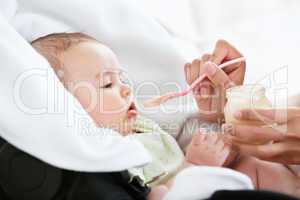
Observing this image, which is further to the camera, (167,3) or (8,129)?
(167,3)

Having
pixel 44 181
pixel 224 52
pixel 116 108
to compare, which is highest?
pixel 224 52

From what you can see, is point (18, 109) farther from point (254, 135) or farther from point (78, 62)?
point (254, 135)

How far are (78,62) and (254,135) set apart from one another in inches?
13.7

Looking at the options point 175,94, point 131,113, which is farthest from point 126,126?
point 175,94

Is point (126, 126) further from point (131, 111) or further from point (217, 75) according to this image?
point (217, 75)

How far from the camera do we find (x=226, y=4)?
139 centimetres

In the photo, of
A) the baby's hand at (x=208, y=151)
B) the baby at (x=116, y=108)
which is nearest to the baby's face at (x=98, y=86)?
the baby at (x=116, y=108)

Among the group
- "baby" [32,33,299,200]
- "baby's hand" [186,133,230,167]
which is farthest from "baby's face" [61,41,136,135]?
"baby's hand" [186,133,230,167]

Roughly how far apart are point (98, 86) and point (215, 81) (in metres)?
0.24

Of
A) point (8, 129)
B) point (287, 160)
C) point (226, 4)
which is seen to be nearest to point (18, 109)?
point (8, 129)

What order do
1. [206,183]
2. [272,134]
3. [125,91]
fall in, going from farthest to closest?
[125,91], [272,134], [206,183]

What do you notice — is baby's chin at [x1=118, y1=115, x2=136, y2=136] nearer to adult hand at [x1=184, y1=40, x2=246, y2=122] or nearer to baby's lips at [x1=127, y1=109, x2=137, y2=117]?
baby's lips at [x1=127, y1=109, x2=137, y2=117]

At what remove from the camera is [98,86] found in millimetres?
978

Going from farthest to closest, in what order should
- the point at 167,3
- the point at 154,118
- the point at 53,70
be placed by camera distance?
the point at 167,3 < the point at 154,118 < the point at 53,70
